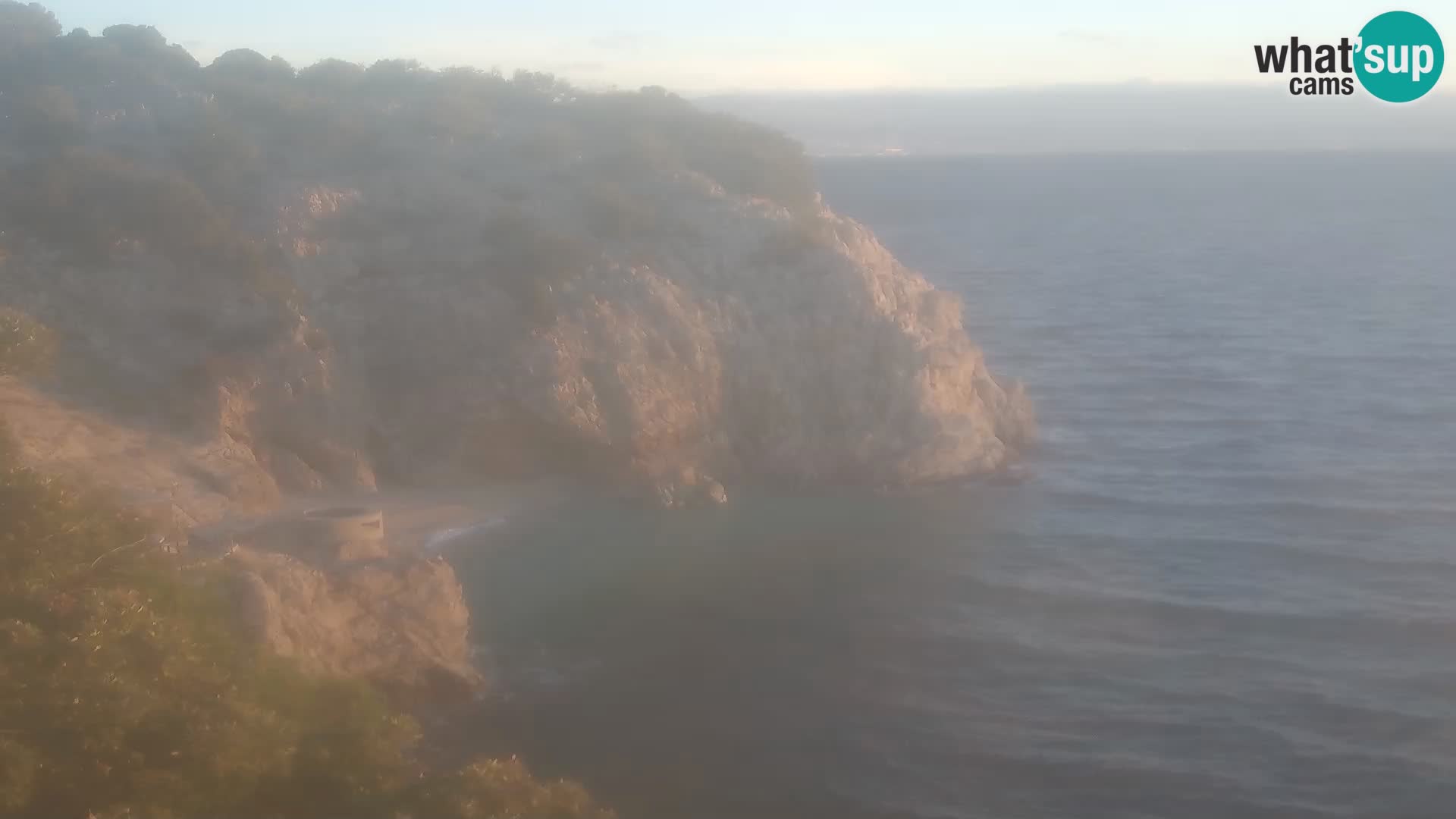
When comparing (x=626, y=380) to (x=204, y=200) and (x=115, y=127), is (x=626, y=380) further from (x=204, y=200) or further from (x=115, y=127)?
(x=115, y=127)

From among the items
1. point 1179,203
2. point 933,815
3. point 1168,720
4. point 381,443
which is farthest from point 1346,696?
point 1179,203

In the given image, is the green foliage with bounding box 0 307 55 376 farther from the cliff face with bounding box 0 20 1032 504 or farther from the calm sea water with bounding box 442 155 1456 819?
the calm sea water with bounding box 442 155 1456 819

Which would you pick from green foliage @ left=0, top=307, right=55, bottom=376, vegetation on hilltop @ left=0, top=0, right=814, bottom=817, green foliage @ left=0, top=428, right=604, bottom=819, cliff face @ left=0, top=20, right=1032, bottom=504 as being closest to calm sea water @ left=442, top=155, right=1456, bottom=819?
cliff face @ left=0, top=20, right=1032, bottom=504

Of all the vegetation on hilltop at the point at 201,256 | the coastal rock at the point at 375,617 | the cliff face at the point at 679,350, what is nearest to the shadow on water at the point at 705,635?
the coastal rock at the point at 375,617

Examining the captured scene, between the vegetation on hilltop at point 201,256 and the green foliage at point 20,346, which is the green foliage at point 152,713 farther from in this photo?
the green foliage at point 20,346

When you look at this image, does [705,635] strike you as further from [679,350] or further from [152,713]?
[152,713]
